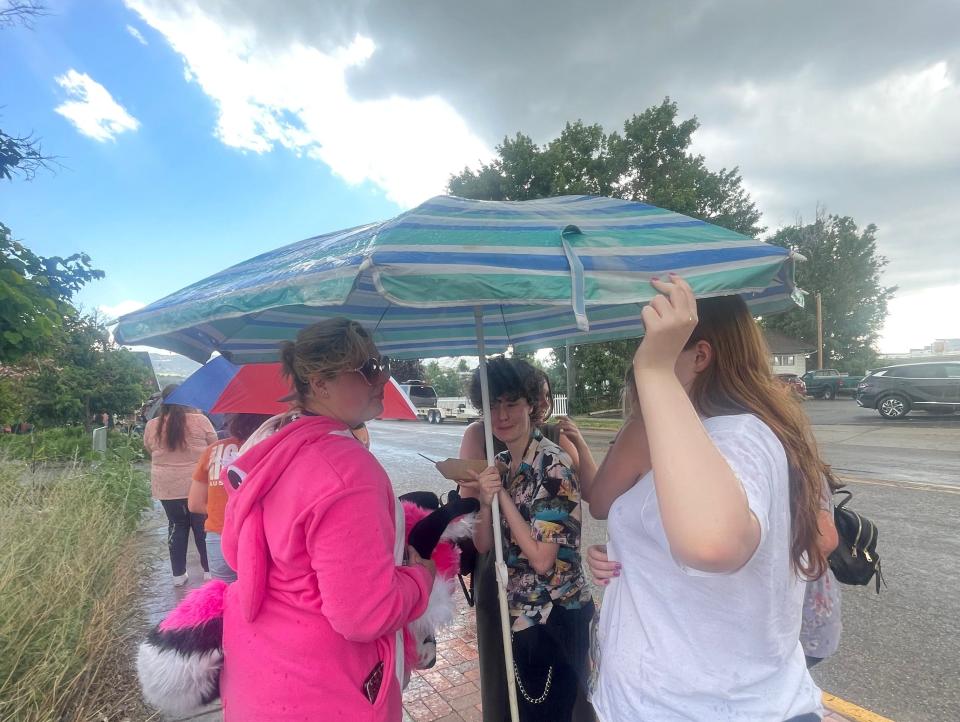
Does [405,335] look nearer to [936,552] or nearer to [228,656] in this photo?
[228,656]

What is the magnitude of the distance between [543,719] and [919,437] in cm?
1676

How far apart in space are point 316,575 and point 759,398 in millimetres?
1169

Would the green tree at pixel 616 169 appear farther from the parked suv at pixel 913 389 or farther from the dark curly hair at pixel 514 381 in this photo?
the dark curly hair at pixel 514 381

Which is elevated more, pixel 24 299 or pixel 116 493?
pixel 24 299

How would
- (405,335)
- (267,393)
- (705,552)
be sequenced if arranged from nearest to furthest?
(705,552) → (405,335) → (267,393)

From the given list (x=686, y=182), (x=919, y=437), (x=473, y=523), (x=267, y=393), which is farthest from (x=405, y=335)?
(x=686, y=182)

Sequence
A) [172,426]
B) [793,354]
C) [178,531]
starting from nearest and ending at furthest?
[172,426] < [178,531] < [793,354]

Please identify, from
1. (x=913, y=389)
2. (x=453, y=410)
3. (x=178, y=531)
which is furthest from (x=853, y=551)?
(x=453, y=410)

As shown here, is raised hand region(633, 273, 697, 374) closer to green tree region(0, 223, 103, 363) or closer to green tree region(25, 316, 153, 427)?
green tree region(0, 223, 103, 363)

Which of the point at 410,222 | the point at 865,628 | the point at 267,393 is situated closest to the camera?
the point at 410,222

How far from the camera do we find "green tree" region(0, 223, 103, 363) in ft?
17.4

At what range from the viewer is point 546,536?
1.84m

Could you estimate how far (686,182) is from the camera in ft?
78.7

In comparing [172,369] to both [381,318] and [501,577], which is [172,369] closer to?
[381,318]
